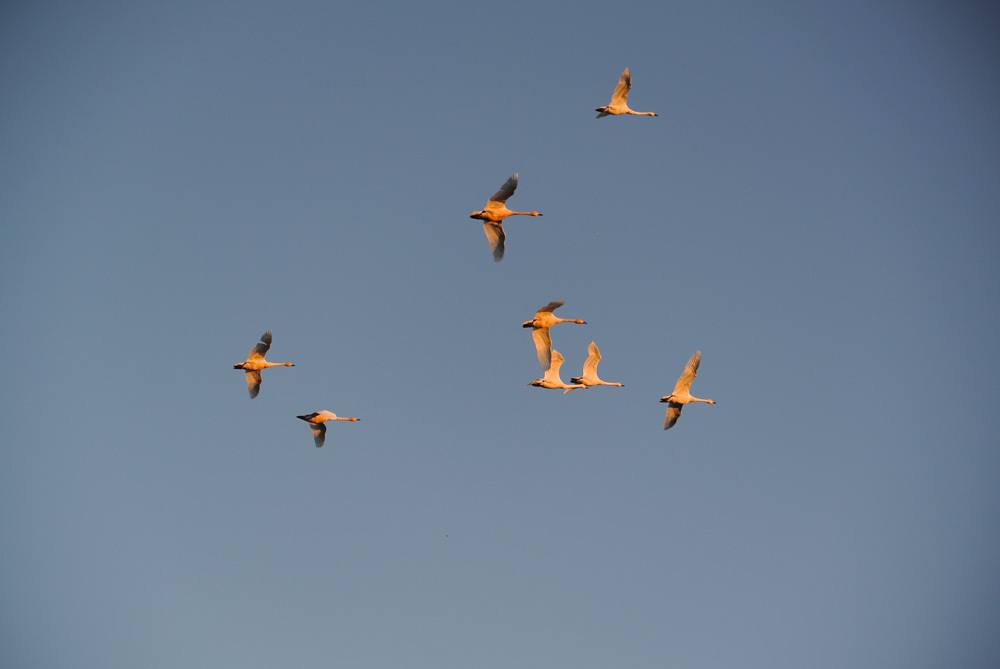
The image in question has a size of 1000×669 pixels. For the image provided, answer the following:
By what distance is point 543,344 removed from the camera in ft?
183

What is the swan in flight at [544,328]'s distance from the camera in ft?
181

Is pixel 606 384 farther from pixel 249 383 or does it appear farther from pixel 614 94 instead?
pixel 249 383

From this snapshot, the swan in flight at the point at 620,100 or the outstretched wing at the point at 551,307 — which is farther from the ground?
the swan in flight at the point at 620,100

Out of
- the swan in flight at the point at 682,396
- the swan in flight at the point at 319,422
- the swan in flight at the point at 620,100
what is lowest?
the swan in flight at the point at 319,422

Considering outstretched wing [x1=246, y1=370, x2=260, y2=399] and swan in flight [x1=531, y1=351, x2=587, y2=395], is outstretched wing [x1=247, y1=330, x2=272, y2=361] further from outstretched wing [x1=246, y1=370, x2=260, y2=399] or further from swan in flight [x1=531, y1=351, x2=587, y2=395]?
swan in flight [x1=531, y1=351, x2=587, y2=395]

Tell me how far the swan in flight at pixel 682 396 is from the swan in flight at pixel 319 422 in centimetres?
1779

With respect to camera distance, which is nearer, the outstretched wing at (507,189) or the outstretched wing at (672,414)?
the outstretched wing at (507,189)

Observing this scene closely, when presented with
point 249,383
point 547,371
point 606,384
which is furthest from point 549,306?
point 249,383

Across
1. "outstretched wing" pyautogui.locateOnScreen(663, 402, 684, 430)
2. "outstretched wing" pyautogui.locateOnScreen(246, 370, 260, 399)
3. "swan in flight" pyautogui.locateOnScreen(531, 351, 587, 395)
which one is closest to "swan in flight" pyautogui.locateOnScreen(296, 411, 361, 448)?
"outstretched wing" pyautogui.locateOnScreen(246, 370, 260, 399)

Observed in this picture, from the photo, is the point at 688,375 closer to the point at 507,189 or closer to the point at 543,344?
the point at 543,344

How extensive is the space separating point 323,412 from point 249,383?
4.68 metres

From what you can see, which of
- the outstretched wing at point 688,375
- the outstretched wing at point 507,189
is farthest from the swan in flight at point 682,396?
the outstretched wing at point 507,189

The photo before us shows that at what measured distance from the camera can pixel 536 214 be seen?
180 ft

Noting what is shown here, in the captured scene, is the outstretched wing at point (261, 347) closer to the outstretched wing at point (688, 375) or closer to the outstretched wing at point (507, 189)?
the outstretched wing at point (507, 189)
